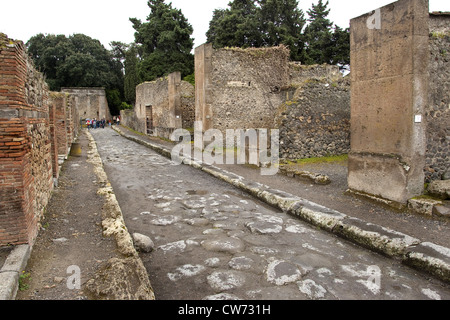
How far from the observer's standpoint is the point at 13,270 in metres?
3.11

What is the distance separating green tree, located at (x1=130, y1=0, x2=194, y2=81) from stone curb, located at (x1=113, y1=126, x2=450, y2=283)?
99.6 ft

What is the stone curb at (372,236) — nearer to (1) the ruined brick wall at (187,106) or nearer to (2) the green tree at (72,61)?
(1) the ruined brick wall at (187,106)

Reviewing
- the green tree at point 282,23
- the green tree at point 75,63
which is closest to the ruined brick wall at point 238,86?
the green tree at point 282,23

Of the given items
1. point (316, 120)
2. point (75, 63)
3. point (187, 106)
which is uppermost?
point (75, 63)

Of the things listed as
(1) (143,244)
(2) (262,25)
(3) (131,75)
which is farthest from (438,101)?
(3) (131,75)

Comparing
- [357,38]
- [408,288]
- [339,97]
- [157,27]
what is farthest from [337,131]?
[157,27]

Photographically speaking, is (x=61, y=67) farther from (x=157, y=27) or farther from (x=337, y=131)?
(x=337, y=131)

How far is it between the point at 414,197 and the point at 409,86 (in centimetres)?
181

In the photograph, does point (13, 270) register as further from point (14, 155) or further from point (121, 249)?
point (14, 155)

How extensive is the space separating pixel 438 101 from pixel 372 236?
3280mm

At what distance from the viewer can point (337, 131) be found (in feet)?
37.3

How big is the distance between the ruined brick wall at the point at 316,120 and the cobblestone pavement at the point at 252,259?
440 centimetres

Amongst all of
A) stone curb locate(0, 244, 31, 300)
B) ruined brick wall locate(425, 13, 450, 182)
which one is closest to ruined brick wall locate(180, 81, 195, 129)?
ruined brick wall locate(425, 13, 450, 182)

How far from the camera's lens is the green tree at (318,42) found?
3300cm
